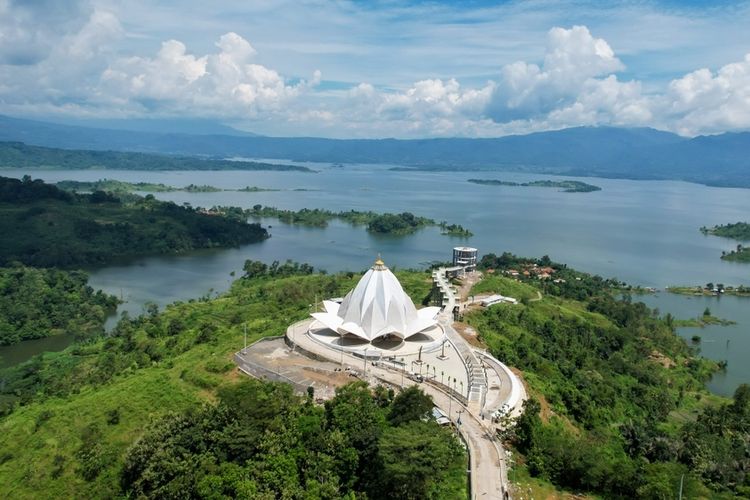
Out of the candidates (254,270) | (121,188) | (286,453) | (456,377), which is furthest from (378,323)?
(121,188)

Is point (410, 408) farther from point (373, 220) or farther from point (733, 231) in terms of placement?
point (733, 231)

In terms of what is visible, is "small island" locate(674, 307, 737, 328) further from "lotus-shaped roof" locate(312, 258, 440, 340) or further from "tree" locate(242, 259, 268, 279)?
"tree" locate(242, 259, 268, 279)

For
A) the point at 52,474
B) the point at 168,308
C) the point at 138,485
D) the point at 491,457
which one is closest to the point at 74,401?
the point at 52,474

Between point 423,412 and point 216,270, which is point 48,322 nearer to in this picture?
point 216,270

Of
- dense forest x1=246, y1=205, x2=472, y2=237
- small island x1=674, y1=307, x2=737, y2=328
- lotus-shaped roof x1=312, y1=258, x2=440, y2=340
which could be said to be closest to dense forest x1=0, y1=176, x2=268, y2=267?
dense forest x1=246, y1=205, x2=472, y2=237

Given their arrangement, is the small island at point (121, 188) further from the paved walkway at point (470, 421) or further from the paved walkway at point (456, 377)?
the paved walkway at point (470, 421)

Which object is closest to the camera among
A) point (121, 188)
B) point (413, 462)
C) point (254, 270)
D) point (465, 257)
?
point (413, 462)
